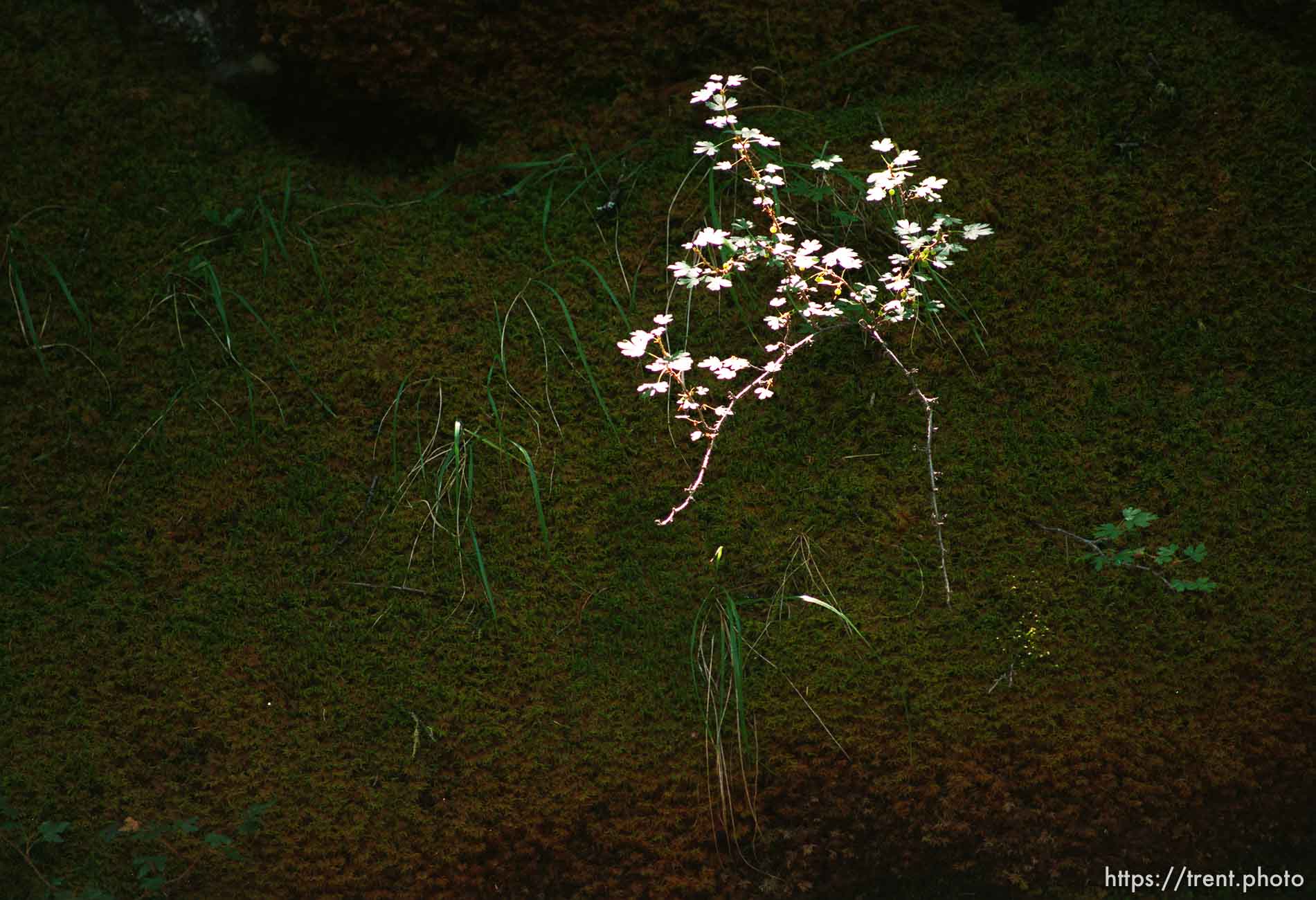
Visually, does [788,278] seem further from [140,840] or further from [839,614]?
[140,840]

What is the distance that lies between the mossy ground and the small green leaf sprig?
0.15ft

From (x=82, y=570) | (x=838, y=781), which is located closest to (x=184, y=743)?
(x=82, y=570)

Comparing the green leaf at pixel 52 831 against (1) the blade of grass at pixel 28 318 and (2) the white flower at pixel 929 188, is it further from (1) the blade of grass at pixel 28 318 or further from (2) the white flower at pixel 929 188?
(2) the white flower at pixel 929 188

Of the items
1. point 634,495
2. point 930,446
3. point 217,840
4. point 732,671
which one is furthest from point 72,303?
point 930,446

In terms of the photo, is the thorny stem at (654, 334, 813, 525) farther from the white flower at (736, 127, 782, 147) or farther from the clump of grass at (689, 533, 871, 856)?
the white flower at (736, 127, 782, 147)

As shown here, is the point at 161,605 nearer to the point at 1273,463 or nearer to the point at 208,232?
the point at 208,232

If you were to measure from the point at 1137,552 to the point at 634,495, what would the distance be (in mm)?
1134

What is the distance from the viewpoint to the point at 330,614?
86.3 inches

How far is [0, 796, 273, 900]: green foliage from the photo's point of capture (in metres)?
1.86

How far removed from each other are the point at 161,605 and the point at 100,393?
634 mm

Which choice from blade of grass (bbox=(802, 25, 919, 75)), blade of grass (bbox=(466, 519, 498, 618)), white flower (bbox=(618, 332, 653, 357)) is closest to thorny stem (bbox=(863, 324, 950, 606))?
white flower (bbox=(618, 332, 653, 357))

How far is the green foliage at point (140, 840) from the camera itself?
1861 millimetres

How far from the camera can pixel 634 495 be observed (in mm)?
2318

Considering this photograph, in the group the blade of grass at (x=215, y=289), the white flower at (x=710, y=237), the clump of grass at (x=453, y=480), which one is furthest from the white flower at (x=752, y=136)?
the blade of grass at (x=215, y=289)
